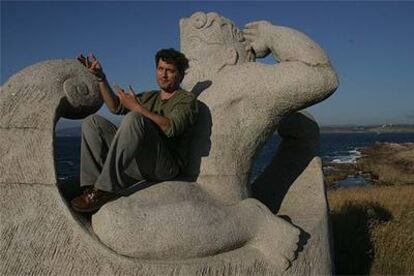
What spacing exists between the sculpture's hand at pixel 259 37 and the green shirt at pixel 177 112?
37.4 inches

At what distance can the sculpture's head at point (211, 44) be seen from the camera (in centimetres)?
450

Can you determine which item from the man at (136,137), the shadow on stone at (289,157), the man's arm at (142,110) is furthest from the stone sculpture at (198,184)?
the shadow on stone at (289,157)

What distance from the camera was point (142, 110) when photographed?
11.9ft

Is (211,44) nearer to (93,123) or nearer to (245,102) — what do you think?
(245,102)

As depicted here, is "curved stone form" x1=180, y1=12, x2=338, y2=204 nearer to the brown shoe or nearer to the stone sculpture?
the stone sculpture

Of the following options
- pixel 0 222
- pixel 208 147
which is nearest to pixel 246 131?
pixel 208 147

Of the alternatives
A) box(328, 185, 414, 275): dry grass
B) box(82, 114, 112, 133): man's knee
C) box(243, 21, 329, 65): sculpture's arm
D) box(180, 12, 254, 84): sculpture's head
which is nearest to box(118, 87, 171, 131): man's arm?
box(82, 114, 112, 133): man's knee

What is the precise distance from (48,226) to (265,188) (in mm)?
2419

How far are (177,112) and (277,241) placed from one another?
1.16 meters

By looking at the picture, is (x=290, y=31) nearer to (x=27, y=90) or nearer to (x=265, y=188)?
(x=265, y=188)

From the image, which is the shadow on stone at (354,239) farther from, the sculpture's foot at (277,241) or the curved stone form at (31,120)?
the curved stone form at (31,120)

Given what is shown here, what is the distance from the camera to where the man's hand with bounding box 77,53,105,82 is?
367 cm

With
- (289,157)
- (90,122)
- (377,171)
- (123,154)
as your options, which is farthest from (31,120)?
(377,171)

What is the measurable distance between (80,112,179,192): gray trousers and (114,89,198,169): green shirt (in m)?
0.10
